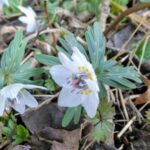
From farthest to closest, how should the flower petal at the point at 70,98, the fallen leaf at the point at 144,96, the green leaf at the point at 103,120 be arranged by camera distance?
the fallen leaf at the point at 144,96
the green leaf at the point at 103,120
the flower petal at the point at 70,98

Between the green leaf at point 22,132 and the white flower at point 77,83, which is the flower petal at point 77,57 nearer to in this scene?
the white flower at point 77,83

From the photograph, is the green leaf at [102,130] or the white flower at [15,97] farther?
the green leaf at [102,130]

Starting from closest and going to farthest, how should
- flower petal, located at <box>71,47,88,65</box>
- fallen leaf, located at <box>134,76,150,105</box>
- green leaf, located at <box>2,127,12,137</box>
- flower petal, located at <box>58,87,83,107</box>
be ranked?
flower petal, located at <box>71,47,88,65</box>
flower petal, located at <box>58,87,83,107</box>
green leaf, located at <box>2,127,12,137</box>
fallen leaf, located at <box>134,76,150,105</box>

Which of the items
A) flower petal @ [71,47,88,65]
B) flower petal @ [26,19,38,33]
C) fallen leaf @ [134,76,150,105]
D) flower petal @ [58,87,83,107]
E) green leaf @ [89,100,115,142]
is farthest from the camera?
flower petal @ [26,19,38,33]

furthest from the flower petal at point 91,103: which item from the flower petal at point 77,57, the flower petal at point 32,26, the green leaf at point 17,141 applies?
the flower petal at point 32,26

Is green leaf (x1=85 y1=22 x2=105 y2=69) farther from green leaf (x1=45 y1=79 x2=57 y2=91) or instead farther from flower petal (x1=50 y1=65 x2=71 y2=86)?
green leaf (x1=45 y1=79 x2=57 y2=91)

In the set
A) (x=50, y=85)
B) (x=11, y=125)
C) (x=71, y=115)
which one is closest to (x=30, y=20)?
(x=50, y=85)

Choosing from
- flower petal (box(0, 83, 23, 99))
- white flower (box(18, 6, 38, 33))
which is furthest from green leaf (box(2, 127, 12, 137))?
white flower (box(18, 6, 38, 33))

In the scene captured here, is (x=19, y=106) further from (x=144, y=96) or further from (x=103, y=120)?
(x=144, y=96)
